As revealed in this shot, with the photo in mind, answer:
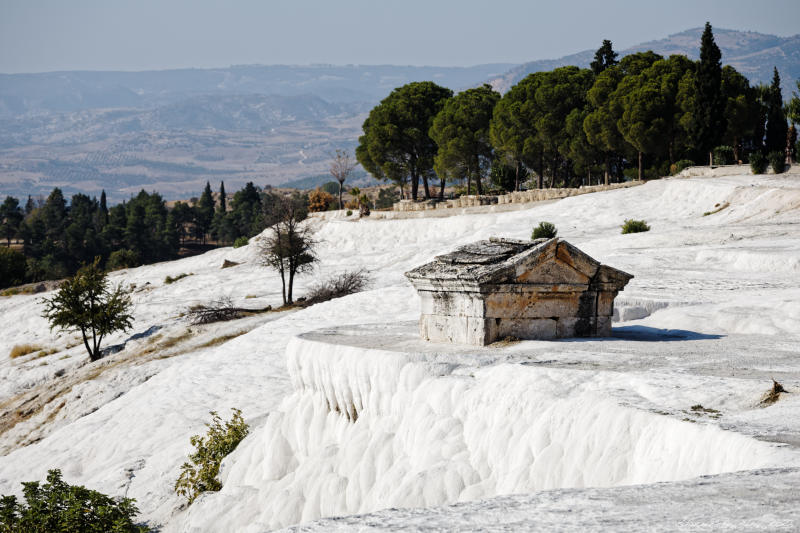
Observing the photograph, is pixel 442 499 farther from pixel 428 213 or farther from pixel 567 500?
pixel 428 213

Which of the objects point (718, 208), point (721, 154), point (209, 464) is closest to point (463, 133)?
point (721, 154)

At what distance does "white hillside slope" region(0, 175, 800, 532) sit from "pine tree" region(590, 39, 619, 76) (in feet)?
131

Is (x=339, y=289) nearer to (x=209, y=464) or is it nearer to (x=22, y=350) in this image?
(x=22, y=350)

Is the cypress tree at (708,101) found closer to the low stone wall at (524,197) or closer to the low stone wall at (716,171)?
the low stone wall at (716,171)

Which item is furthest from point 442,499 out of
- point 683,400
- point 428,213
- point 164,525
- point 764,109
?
point 764,109

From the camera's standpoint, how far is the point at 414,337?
11.3m

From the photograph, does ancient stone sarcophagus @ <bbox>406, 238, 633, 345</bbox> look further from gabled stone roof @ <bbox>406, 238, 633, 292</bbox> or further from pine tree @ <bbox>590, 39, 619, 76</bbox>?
pine tree @ <bbox>590, 39, 619, 76</bbox>

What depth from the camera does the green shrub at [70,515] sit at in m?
11.4

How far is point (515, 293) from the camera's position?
1034cm

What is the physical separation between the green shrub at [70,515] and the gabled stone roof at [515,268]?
522 centimetres

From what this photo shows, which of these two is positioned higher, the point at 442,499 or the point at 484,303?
the point at 484,303

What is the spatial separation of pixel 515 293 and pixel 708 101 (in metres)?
43.6

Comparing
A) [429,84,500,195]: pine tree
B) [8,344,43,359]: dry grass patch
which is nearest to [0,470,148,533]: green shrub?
[8,344,43,359]: dry grass patch

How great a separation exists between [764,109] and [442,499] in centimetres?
5495
